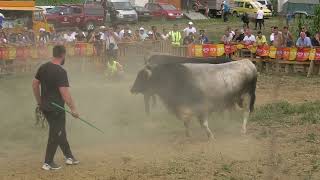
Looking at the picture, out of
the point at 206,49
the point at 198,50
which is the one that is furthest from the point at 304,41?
the point at 198,50

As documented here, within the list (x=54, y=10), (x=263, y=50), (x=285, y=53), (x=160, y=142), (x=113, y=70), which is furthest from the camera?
(x=54, y=10)

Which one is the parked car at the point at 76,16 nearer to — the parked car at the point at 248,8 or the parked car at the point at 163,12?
the parked car at the point at 163,12

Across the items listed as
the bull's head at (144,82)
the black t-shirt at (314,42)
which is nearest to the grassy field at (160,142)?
the bull's head at (144,82)

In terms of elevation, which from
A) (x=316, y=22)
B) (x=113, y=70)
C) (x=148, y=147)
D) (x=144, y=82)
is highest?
(x=316, y=22)

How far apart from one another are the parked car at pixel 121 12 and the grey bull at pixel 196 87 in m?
29.9

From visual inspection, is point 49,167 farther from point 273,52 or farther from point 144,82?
point 273,52

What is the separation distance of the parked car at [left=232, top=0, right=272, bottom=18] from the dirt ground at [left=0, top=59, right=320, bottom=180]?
30.5 metres

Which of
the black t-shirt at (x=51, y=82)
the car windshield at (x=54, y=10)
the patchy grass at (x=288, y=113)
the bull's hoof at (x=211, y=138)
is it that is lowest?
the patchy grass at (x=288, y=113)

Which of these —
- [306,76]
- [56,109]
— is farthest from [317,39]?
[56,109]

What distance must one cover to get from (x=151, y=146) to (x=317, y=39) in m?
13.9

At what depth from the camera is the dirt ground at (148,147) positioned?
9.13 metres

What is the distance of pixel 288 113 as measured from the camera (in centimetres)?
1411

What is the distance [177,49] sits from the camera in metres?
24.6

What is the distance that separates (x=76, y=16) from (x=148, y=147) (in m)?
28.1
